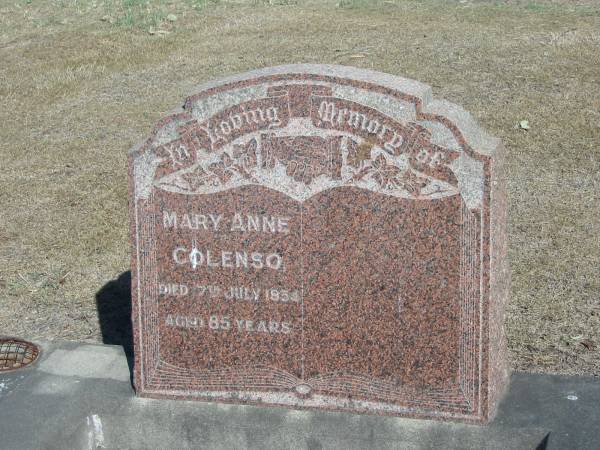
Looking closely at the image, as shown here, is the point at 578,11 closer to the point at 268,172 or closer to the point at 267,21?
the point at 267,21

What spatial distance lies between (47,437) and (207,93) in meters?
1.66

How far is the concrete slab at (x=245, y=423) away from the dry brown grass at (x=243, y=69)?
1.07 meters

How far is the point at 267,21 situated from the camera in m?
13.4

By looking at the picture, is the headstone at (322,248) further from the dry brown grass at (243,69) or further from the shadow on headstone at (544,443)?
the dry brown grass at (243,69)

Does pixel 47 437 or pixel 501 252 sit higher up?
pixel 501 252

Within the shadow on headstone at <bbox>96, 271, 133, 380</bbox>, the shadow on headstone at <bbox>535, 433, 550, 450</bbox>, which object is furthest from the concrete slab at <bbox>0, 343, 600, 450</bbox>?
the shadow on headstone at <bbox>96, 271, 133, 380</bbox>

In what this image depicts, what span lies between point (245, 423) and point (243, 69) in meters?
7.20

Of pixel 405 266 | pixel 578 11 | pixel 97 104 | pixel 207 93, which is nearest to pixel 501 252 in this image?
pixel 405 266

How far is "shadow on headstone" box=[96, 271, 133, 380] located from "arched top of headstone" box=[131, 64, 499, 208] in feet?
5.67

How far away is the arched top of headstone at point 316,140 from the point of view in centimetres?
435

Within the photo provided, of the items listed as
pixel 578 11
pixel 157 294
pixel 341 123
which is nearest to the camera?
pixel 341 123

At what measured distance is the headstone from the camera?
14.4 ft

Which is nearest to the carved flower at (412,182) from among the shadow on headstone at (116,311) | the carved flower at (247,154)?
the carved flower at (247,154)

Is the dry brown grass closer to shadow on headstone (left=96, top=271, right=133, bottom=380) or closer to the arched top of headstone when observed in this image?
shadow on headstone (left=96, top=271, right=133, bottom=380)
